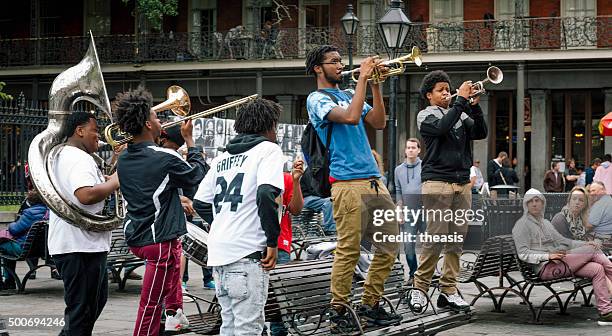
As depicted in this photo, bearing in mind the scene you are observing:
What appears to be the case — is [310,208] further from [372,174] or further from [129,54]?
[129,54]

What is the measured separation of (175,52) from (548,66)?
11542mm

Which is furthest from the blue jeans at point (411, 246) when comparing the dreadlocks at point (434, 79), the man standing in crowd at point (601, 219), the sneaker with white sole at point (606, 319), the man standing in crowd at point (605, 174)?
the man standing in crowd at point (605, 174)

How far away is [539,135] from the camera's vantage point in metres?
30.9

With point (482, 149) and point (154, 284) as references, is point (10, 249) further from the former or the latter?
point (482, 149)

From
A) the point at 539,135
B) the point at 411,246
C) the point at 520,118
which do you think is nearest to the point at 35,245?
the point at 411,246

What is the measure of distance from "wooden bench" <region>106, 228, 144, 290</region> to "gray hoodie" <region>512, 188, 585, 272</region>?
4.08m

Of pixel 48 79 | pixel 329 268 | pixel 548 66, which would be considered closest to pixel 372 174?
pixel 329 268

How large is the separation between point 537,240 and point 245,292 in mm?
4717

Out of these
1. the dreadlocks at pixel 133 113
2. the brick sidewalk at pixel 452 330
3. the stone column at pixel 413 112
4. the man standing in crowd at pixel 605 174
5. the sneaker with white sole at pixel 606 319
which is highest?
the stone column at pixel 413 112

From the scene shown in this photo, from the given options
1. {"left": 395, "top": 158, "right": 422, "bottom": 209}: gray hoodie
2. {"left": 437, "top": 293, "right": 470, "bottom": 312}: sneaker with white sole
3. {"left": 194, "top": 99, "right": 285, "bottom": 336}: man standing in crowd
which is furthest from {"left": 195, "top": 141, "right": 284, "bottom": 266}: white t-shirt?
{"left": 395, "top": 158, "right": 422, "bottom": 209}: gray hoodie

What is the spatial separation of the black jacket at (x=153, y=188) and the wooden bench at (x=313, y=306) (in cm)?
84

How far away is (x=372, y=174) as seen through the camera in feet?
23.9

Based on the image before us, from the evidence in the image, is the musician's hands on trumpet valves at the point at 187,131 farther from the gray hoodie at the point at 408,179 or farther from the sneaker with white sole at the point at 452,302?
the gray hoodie at the point at 408,179

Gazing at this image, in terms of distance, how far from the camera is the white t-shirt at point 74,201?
7188 mm
